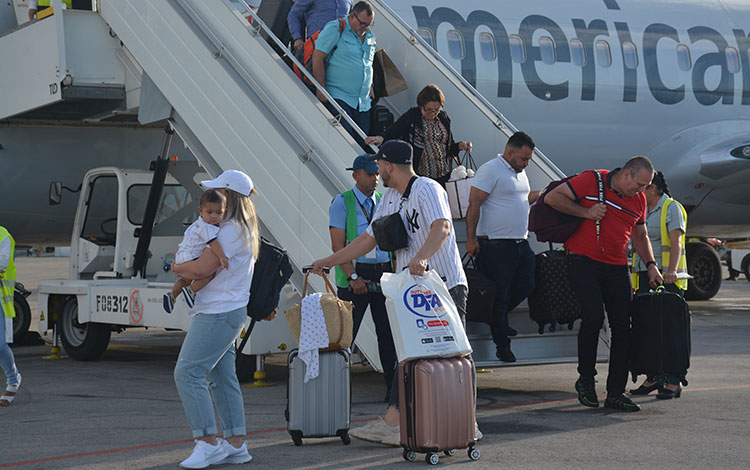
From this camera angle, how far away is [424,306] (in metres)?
5.56

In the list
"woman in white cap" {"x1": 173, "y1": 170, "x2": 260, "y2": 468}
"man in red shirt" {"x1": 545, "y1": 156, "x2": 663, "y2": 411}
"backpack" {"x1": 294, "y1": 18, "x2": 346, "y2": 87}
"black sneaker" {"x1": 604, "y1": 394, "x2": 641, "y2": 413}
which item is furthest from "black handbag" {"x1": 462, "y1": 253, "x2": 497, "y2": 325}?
"backpack" {"x1": 294, "y1": 18, "x2": 346, "y2": 87}

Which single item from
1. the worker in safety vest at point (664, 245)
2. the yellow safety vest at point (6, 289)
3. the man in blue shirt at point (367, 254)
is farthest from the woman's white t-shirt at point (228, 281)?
the worker in safety vest at point (664, 245)

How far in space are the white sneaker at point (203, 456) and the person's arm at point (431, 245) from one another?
57.7 inches

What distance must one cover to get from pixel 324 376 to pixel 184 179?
5170mm

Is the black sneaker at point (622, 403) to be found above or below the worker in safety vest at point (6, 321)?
below

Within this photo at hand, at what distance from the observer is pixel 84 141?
39.1 ft

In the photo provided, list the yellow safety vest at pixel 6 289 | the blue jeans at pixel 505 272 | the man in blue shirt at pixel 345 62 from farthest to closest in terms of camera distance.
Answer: the man in blue shirt at pixel 345 62
the yellow safety vest at pixel 6 289
the blue jeans at pixel 505 272

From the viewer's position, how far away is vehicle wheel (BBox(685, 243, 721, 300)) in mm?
19938

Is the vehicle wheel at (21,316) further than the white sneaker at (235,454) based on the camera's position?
Yes

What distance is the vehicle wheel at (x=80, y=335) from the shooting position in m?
10.8

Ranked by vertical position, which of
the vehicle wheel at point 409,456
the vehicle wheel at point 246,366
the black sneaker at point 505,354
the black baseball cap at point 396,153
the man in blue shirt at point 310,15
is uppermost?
the man in blue shirt at point 310,15

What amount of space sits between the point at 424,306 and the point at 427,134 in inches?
110

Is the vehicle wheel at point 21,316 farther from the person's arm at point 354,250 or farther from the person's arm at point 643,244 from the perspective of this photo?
the person's arm at point 643,244

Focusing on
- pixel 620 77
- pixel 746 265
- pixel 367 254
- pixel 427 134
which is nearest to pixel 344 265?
pixel 367 254
